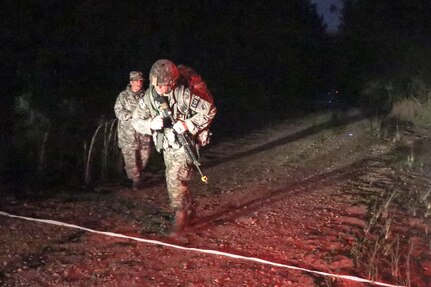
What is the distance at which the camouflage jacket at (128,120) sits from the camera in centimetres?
670

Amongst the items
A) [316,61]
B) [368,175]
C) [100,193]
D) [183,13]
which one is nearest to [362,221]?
[368,175]

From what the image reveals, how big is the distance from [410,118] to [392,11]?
6198mm

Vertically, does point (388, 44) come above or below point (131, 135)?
above

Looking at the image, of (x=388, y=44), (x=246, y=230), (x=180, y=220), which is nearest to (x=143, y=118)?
(x=180, y=220)

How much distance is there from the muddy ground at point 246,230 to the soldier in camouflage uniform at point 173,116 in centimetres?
73

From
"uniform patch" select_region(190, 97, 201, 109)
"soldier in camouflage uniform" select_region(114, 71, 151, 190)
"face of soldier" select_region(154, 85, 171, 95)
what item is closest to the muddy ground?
"soldier in camouflage uniform" select_region(114, 71, 151, 190)

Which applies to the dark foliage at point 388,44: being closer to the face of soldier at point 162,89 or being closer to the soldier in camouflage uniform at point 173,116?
the soldier in camouflage uniform at point 173,116

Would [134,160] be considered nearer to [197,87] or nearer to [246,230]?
[246,230]

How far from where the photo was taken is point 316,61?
92.5ft

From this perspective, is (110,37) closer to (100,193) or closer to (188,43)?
(188,43)

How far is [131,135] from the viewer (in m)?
7.00

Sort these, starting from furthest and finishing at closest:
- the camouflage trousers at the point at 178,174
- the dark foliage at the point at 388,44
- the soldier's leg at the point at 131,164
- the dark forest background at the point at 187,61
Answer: the dark foliage at the point at 388,44
the dark forest background at the point at 187,61
the soldier's leg at the point at 131,164
the camouflage trousers at the point at 178,174

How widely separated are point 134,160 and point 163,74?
256 centimetres

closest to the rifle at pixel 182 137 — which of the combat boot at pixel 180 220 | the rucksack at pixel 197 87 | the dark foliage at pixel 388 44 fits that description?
the rucksack at pixel 197 87
